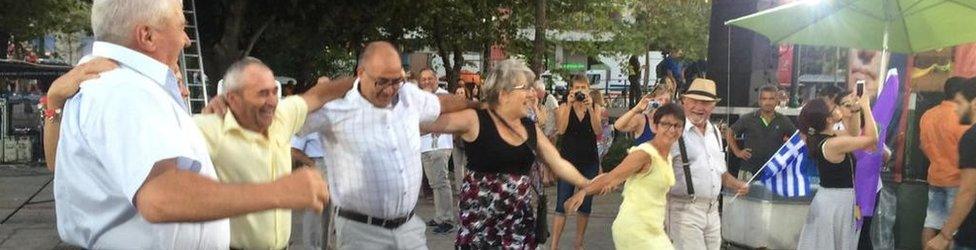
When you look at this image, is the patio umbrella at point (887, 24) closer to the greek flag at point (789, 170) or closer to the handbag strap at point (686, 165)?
the greek flag at point (789, 170)

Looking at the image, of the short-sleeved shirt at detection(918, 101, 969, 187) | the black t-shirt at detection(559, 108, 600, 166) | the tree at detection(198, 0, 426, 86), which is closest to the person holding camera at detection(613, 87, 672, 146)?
the black t-shirt at detection(559, 108, 600, 166)

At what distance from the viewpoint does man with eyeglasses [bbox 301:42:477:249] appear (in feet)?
16.4

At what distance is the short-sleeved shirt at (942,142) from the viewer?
651 centimetres

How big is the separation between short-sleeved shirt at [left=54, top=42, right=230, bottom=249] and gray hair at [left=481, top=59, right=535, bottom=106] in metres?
3.20

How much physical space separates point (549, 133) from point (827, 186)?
4.33m

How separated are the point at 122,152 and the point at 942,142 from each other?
572 cm

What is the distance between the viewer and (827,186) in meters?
6.69

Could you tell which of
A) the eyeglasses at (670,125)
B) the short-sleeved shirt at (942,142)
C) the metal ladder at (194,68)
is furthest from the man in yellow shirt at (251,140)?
the metal ladder at (194,68)

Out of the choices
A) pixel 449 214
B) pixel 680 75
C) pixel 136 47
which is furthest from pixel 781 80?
pixel 680 75

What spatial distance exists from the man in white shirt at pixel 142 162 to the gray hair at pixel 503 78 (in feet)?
10.4

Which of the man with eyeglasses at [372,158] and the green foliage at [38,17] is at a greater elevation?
the green foliage at [38,17]

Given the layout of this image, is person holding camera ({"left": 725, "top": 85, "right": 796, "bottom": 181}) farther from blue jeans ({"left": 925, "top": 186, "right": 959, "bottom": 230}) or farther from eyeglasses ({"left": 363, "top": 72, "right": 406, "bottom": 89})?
eyeglasses ({"left": 363, "top": 72, "right": 406, "bottom": 89})

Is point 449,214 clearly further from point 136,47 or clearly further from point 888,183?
point 136,47

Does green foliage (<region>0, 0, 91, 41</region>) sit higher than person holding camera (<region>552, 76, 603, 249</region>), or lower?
higher
